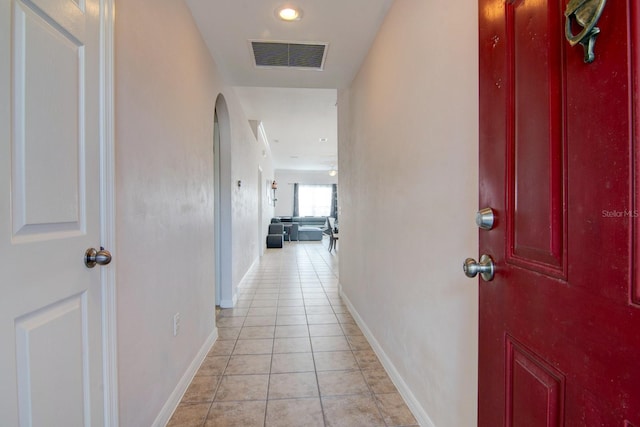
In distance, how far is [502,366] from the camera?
796mm

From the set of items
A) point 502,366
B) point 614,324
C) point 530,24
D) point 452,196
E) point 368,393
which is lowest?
point 368,393

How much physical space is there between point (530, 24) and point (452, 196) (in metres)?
0.68

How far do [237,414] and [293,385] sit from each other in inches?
15.5

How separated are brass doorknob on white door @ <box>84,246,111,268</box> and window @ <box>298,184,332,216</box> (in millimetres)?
11963

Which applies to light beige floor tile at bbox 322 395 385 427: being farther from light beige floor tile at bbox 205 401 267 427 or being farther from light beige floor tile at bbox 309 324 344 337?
light beige floor tile at bbox 309 324 344 337

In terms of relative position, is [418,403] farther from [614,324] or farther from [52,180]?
[52,180]

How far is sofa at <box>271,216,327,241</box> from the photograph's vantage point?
418 inches

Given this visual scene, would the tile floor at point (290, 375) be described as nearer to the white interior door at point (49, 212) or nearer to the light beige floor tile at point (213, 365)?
the light beige floor tile at point (213, 365)

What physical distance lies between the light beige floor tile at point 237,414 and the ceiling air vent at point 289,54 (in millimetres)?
2460

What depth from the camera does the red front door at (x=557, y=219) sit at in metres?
0.48

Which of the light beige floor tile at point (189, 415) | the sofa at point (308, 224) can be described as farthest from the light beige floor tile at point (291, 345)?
the sofa at point (308, 224)

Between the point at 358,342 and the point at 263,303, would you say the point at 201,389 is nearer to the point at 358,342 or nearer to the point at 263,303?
the point at 358,342

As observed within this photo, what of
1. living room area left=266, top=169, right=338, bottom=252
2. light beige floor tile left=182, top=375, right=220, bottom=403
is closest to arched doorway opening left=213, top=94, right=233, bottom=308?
light beige floor tile left=182, top=375, right=220, bottom=403

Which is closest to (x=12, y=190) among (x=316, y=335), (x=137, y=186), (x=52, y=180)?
(x=52, y=180)
